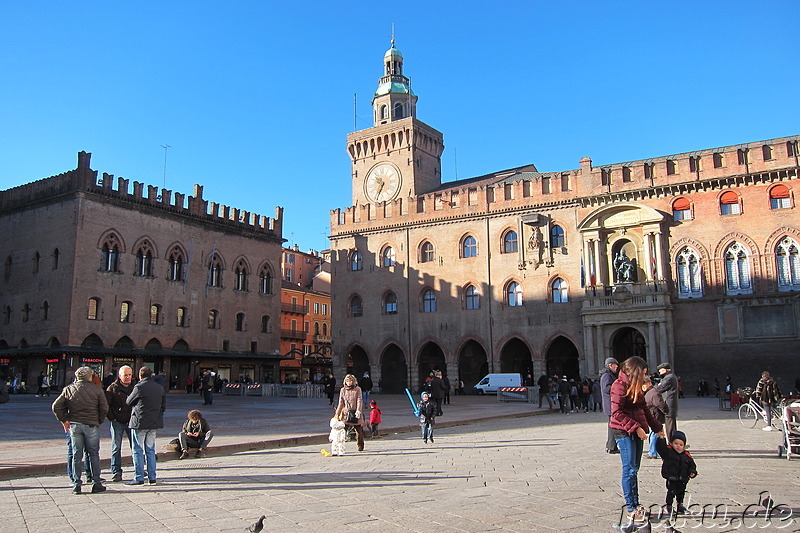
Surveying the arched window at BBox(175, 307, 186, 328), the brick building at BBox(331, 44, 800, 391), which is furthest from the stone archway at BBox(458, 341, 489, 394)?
the arched window at BBox(175, 307, 186, 328)

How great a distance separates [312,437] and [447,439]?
2.82 m

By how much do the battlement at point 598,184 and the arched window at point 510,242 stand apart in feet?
4.53

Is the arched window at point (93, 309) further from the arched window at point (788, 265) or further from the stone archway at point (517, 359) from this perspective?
the arched window at point (788, 265)

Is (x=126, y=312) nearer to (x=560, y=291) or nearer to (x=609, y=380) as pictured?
(x=560, y=291)

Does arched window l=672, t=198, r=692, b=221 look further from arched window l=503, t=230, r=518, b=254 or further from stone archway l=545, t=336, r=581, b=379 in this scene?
stone archway l=545, t=336, r=581, b=379

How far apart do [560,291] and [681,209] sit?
753 centimetres

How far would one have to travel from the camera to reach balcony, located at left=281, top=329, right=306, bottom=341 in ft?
191

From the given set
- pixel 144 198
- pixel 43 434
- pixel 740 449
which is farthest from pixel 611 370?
pixel 144 198

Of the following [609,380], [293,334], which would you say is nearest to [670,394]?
[609,380]

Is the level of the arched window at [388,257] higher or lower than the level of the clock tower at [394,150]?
lower

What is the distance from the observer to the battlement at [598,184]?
114 feet

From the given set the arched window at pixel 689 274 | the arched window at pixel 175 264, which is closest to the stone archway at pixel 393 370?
the arched window at pixel 175 264

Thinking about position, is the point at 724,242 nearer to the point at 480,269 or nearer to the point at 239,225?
the point at 480,269

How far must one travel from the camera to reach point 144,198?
134 ft
